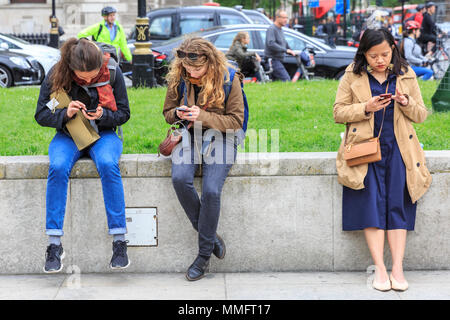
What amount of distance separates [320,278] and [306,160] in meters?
0.85

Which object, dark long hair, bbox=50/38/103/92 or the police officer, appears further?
the police officer

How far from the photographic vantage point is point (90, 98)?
16.4ft

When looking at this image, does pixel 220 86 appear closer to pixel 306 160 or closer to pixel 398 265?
pixel 306 160

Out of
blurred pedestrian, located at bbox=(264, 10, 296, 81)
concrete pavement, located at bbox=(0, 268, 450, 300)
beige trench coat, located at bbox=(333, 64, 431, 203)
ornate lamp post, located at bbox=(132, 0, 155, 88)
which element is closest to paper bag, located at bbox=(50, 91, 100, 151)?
concrete pavement, located at bbox=(0, 268, 450, 300)

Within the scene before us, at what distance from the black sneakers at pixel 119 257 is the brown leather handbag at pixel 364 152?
5.33 feet

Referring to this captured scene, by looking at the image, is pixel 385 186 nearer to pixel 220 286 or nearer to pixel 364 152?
pixel 364 152

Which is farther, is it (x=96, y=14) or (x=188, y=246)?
(x=96, y=14)

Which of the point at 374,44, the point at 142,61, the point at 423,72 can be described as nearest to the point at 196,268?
the point at 374,44

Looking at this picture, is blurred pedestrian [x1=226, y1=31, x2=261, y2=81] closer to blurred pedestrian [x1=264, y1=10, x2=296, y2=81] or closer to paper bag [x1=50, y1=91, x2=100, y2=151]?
blurred pedestrian [x1=264, y1=10, x2=296, y2=81]

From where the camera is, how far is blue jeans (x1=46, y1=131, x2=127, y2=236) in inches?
185

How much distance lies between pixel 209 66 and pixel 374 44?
111cm

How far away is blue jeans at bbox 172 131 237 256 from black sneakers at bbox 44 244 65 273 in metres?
0.88

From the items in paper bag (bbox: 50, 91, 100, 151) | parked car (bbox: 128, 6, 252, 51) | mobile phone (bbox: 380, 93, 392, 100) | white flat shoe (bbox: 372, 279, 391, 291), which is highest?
parked car (bbox: 128, 6, 252, 51)
